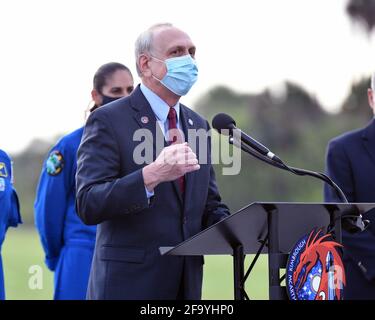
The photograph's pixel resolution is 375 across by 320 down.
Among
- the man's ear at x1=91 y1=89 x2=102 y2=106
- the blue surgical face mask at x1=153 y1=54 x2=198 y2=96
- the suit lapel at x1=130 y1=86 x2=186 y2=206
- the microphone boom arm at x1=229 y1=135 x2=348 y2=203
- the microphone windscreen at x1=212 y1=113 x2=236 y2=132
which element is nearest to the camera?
the microphone boom arm at x1=229 y1=135 x2=348 y2=203

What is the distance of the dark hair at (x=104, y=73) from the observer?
5.13m

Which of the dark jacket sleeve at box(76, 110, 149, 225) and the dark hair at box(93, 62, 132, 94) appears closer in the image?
the dark jacket sleeve at box(76, 110, 149, 225)

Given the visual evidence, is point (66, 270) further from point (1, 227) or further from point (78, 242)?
point (1, 227)

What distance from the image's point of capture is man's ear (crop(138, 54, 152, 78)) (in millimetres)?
4008

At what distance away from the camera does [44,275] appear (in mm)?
18922

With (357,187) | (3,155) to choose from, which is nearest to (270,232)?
(357,187)

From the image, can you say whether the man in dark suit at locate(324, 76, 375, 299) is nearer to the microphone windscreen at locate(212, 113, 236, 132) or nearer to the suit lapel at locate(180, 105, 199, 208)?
the suit lapel at locate(180, 105, 199, 208)

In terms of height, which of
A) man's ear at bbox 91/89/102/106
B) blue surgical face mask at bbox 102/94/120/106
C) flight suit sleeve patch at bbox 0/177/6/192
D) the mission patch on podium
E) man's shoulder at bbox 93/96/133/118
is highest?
man's ear at bbox 91/89/102/106

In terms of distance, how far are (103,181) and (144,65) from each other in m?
0.70

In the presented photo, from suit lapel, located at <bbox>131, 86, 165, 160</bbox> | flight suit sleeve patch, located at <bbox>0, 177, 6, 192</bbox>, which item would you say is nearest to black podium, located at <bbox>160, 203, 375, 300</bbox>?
suit lapel, located at <bbox>131, 86, 165, 160</bbox>

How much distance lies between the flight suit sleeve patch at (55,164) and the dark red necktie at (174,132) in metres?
1.33

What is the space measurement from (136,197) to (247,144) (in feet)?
1.61

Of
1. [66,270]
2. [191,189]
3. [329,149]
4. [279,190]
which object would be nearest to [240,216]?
[191,189]

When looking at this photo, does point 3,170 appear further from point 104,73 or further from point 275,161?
point 275,161
